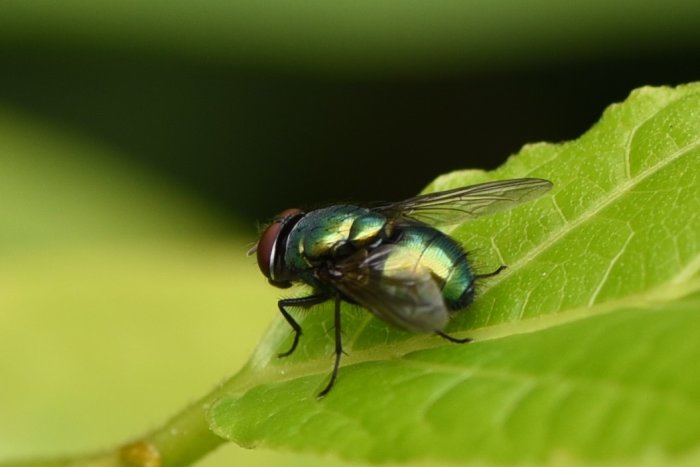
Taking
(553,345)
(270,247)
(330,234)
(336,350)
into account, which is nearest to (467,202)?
(330,234)

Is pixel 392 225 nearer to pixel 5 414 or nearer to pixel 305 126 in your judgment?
pixel 5 414

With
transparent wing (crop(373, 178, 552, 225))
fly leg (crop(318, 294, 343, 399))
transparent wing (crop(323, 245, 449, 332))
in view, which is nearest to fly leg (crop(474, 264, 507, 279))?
transparent wing (crop(323, 245, 449, 332))

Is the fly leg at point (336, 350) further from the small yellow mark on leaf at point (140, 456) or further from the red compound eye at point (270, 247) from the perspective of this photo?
the small yellow mark on leaf at point (140, 456)

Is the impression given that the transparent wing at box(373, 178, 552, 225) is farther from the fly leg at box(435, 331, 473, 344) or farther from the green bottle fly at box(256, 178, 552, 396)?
the fly leg at box(435, 331, 473, 344)


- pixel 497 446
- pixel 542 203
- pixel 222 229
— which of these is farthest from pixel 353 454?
pixel 222 229

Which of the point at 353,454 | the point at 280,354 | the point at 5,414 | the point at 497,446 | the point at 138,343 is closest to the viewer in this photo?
the point at 497,446

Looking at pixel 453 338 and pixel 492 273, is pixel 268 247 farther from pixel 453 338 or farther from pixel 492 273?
pixel 453 338
